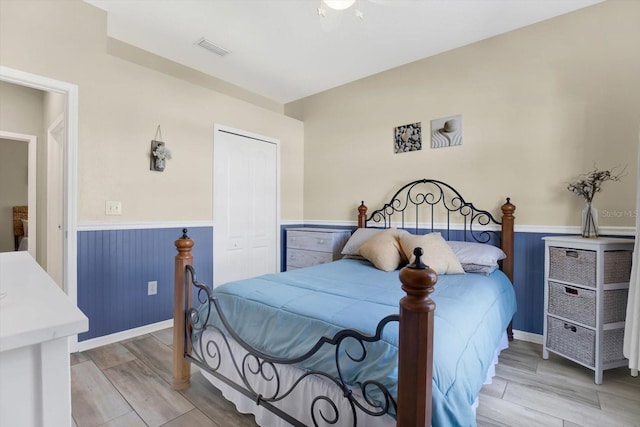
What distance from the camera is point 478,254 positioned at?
2373 mm

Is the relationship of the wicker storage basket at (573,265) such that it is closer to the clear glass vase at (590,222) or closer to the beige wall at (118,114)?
the clear glass vase at (590,222)

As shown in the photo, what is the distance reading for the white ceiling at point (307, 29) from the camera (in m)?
2.38

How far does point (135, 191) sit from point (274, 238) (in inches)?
67.4

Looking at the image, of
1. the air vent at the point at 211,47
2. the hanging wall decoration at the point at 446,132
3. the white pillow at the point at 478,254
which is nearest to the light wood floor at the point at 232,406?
the white pillow at the point at 478,254

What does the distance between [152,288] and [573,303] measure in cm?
333

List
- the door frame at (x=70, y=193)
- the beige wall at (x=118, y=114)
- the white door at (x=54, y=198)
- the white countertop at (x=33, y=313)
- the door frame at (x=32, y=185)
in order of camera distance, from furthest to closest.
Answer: the door frame at (x=32, y=185) → the white door at (x=54, y=198) → the door frame at (x=70, y=193) → the beige wall at (x=118, y=114) → the white countertop at (x=33, y=313)

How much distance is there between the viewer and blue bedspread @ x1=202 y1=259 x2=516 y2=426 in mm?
1081

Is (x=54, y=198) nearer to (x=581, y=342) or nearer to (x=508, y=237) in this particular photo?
(x=508, y=237)

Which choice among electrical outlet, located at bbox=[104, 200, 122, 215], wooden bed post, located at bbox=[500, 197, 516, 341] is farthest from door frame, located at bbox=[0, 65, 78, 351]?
wooden bed post, located at bbox=[500, 197, 516, 341]

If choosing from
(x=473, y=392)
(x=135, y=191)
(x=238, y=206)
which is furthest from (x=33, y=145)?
(x=473, y=392)

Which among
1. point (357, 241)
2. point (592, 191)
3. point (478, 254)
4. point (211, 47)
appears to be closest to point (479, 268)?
point (478, 254)

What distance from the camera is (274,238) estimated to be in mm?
3959

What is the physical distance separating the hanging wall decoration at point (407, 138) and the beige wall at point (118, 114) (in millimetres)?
1796

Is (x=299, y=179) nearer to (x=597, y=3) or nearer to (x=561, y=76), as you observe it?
(x=561, y=76)
